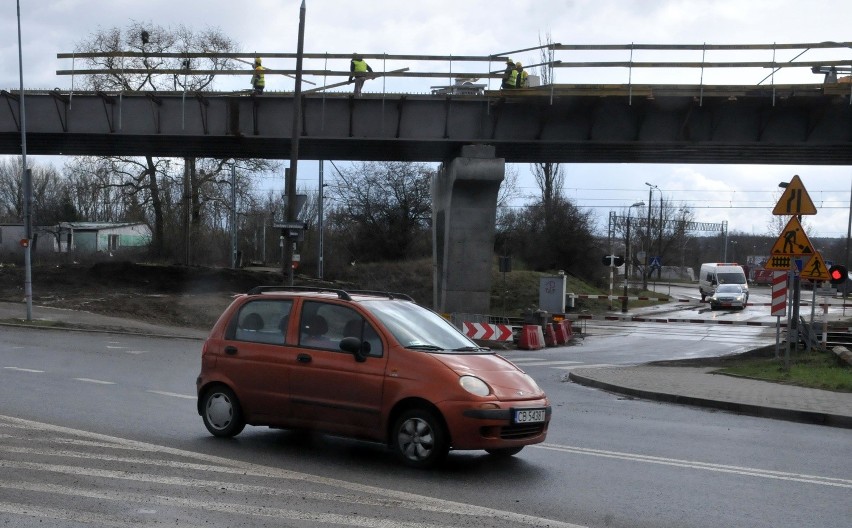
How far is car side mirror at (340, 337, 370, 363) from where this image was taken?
8594 mm

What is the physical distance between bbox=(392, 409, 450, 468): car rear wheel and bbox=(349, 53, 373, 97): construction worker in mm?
22649

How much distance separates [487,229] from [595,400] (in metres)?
16.6

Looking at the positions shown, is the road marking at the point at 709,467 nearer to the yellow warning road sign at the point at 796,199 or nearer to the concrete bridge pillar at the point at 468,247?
the yellow warning road sign at the point at 796,199

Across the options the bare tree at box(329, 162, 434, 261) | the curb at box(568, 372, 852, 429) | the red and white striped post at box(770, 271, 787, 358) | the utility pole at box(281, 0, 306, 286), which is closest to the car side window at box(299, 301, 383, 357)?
the curb at box(568, 372, 852, 429)

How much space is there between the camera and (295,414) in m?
9.02

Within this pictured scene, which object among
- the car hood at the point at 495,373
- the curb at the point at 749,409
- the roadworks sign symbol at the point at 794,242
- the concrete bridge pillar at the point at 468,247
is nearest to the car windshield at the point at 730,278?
the concrete bridge pillar at the point at 468,247

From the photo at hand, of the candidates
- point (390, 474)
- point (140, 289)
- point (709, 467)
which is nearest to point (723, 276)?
point (140, 289)

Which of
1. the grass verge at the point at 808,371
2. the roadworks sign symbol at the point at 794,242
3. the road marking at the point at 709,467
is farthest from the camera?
the roadworks sign symbol at the point at 794,242

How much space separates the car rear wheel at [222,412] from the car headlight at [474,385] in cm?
258

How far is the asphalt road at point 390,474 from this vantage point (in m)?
6.69

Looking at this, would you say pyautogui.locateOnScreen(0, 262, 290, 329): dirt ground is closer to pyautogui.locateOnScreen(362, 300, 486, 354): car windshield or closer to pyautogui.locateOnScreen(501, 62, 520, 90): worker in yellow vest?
pyautogui.locateOnScreen(501, 62, 520, 90): worker in yellow vest

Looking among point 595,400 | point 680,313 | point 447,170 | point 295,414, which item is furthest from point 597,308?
point 295,414

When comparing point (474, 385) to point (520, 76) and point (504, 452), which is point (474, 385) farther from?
point (520, 76)

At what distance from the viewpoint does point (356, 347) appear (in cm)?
859
